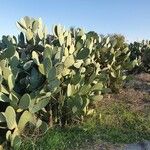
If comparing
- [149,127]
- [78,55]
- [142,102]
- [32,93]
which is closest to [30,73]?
[32,93]

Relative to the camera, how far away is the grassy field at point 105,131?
6426mm

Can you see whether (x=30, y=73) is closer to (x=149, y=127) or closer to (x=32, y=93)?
(x=32, y=93)

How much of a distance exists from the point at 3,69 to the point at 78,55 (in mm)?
1775

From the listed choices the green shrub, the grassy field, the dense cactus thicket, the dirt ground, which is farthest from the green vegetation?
the green shrub

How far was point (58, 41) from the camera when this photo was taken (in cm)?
755

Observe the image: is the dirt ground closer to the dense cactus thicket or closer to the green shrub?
the dense cactus thicket

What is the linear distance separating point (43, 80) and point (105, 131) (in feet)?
4.70

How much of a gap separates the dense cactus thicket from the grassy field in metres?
0.21

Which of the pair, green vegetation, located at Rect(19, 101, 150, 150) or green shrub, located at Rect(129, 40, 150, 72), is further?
green shrub, located at Rect(129, 40, 150, 72)

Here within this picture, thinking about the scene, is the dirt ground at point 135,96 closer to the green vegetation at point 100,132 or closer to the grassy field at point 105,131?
the grassy field at point 105,131

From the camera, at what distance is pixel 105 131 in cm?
714

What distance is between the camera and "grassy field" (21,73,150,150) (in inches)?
253

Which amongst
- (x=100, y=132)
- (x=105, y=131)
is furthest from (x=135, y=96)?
(x=100, y=132)

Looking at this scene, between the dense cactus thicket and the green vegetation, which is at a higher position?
the dense cactus thicket
